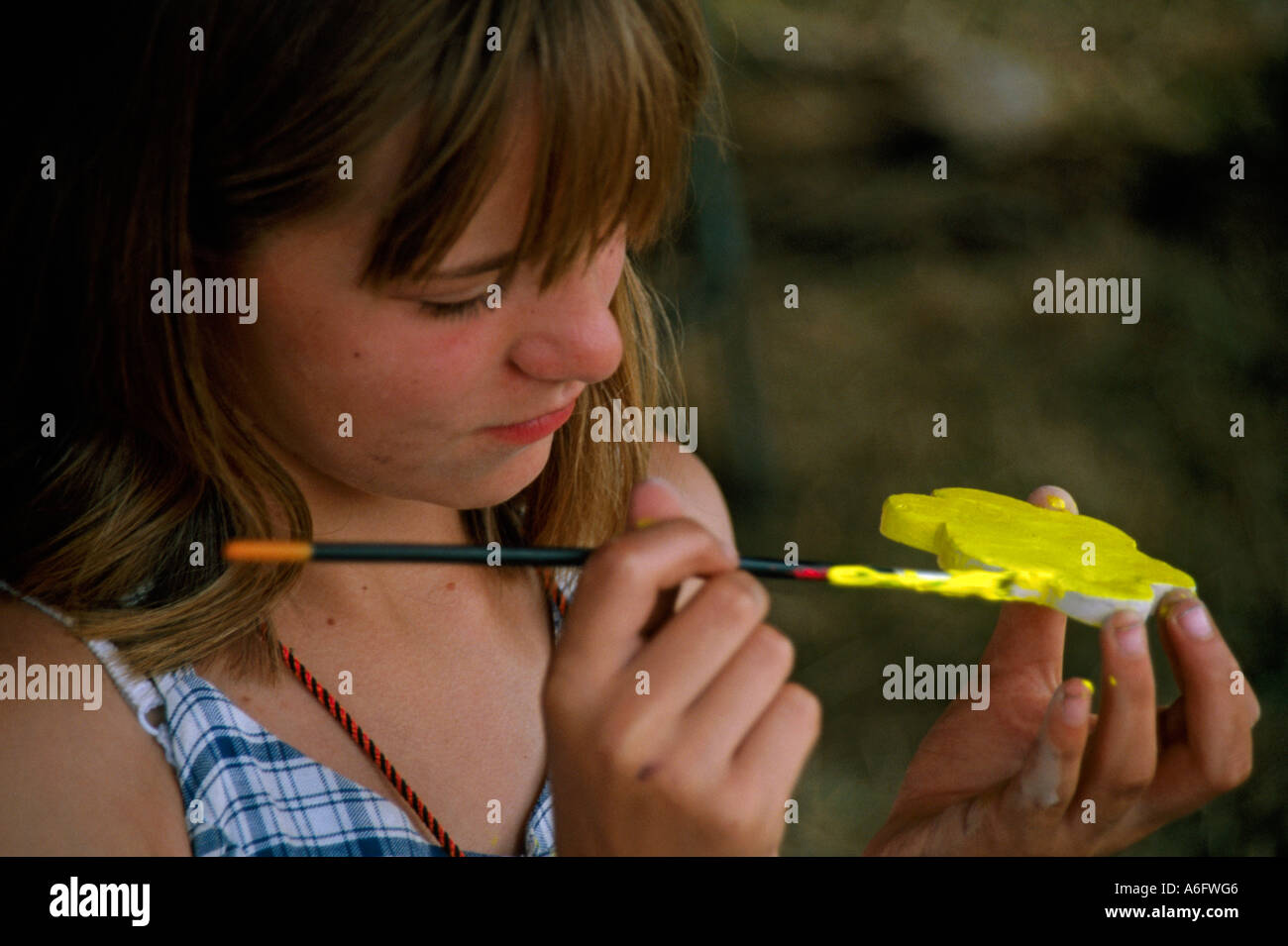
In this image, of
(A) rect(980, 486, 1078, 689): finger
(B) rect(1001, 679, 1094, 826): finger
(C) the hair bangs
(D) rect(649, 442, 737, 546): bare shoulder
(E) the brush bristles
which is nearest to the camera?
(E) the brush bristles

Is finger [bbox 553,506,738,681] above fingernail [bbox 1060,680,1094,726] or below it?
above

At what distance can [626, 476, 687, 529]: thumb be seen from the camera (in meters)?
0.82

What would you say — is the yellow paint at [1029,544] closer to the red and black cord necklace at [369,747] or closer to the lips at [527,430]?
the lips at [527,430]

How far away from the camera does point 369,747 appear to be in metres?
1.07

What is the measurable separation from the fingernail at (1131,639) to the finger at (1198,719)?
1.8 inches

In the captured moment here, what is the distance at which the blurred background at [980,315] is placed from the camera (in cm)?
267

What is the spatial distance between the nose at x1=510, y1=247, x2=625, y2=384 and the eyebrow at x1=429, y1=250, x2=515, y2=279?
5 cm

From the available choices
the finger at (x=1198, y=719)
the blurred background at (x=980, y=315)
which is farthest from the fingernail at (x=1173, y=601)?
the blurred background at (x=980, y=315)

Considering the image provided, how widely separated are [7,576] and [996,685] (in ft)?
2.83

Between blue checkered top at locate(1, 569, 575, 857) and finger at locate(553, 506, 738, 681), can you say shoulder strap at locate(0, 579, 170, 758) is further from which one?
finger at locate(553, 506, 738, 681)
